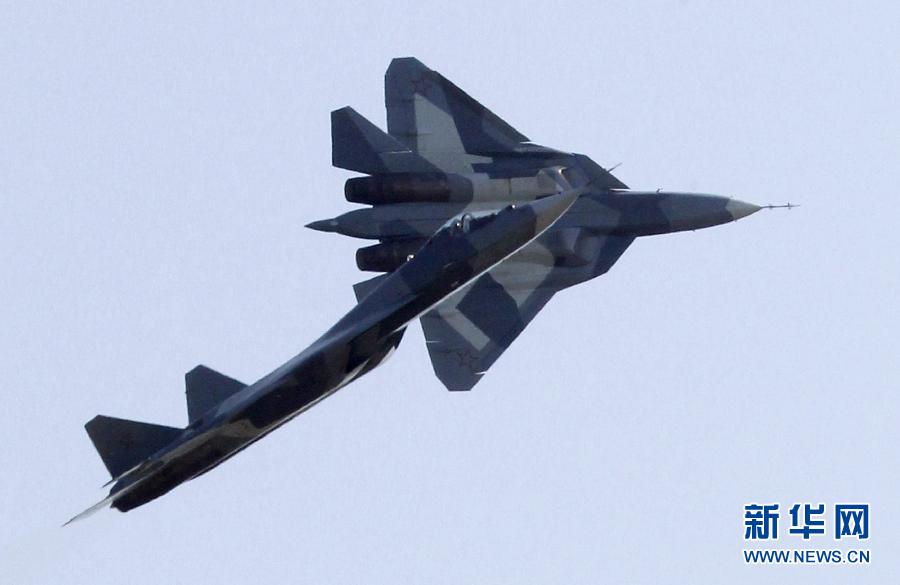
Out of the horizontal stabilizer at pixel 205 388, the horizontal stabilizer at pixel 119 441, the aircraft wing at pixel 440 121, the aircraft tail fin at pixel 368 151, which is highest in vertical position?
the aircraft wing at pixel 440 121

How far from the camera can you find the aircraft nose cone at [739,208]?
136ft

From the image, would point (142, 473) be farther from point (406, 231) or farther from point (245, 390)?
point (406, 231)

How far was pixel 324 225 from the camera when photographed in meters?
40.5

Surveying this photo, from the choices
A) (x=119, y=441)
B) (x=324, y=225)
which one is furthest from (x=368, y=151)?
(x=119, y=441)

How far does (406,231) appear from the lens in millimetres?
40531

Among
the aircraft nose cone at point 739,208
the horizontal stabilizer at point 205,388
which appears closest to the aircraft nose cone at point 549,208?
the horizontal stabilizer at point 205,388

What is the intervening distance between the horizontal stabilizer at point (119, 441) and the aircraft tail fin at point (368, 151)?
896 cm

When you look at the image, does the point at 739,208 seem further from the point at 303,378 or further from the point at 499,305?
the point at 303,378

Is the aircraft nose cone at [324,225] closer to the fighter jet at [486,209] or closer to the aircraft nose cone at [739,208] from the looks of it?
the fighter jet at [486,209]

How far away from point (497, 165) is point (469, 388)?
187 inches

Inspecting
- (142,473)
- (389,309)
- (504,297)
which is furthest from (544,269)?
(142,473)

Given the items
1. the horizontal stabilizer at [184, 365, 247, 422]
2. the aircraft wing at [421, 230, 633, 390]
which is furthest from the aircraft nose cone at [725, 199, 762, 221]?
the horizontal stabilizer at [184, 365, 247, 422]

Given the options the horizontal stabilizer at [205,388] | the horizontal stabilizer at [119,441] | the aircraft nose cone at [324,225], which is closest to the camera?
the horizontal stabilizer at [119,441]

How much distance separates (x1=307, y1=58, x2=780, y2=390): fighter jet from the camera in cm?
4053
